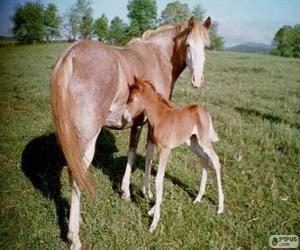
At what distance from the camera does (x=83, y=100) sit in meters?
3.64

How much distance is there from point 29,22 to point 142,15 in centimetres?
208

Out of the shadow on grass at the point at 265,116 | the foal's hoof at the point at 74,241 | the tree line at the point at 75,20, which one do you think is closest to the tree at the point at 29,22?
the tree line at the point at 75,20

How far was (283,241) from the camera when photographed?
376 centimetres

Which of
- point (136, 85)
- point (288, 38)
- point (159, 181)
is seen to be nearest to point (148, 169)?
point (159, 181)

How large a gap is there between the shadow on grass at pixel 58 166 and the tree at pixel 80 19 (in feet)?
7.15

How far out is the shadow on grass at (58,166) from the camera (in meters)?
4.88

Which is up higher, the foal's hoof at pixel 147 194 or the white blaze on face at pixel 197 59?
the white blaze on face at pixel 197 59

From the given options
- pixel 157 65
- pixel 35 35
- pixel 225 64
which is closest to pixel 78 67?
pixel 35 35

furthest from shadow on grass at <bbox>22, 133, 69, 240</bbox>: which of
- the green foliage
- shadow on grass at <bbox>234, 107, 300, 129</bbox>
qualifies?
the green foliage

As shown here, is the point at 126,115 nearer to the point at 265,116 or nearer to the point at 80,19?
the point at 80,19

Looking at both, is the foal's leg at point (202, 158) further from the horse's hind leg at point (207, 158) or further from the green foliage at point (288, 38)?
the green foliage at point (288, 38)

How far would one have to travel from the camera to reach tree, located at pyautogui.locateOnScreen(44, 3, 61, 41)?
3797mm

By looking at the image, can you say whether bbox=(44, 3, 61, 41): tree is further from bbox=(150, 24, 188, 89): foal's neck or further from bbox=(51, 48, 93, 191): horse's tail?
bbox=(150, 24, 188, 89): foal's neck

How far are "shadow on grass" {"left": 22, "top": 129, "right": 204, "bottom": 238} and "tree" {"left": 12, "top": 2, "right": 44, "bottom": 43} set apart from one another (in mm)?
2118
